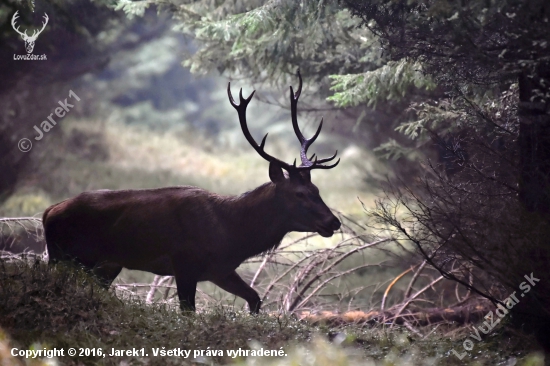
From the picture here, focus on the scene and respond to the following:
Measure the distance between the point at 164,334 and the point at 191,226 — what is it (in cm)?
166

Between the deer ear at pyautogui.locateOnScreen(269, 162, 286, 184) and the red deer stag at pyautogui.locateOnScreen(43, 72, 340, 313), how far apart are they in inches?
0.4

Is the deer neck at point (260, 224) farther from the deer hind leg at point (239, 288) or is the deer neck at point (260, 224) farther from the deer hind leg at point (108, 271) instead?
the deer hind leg at point (108, 271)

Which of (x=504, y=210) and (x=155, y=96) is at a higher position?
(x=155, y=96)

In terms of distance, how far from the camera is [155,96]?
38125 mm

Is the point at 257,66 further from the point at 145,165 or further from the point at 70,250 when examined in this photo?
the point at 145,165

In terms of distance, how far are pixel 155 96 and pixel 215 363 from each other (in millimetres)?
34251

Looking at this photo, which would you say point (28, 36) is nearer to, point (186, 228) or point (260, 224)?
point (186, 228)

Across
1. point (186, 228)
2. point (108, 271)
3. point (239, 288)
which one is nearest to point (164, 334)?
point (186, 228)

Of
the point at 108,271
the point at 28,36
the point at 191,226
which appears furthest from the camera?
the point at 28,36

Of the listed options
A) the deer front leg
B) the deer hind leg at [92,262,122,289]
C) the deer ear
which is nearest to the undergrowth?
the deer front leg

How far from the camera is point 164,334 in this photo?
18.9 ft

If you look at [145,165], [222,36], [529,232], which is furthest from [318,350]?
[145,165]

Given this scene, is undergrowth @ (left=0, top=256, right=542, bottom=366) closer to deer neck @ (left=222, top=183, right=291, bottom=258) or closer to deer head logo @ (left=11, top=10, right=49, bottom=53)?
deer neck @ (left=222, top=183, right=291, bottom=258)

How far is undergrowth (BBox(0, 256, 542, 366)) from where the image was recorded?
17.3 ft
